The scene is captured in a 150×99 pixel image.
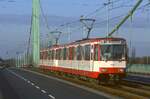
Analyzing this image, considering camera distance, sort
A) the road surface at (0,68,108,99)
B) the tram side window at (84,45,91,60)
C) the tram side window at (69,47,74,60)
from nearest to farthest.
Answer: the road surface at (0,68,108,99), the tram side window at (84,45,91,60), the tram side window at (69,47,74,60)

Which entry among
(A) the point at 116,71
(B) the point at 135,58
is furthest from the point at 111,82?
(B) the point at 135,58

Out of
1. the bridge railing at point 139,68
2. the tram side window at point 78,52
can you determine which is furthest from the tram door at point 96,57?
the bridge railing at point 139,68

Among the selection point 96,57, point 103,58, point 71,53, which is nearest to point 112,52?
point 103,58

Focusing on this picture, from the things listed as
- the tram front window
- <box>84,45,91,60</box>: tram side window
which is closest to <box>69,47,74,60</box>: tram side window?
<box>84,45,91,60</box>: tram side window

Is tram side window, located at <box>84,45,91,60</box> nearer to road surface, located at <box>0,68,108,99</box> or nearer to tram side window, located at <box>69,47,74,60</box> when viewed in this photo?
road surface, located at <box>0,68,108,99</box>

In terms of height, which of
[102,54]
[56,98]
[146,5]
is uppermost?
[146,5]

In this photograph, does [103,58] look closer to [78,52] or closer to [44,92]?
[78,52]

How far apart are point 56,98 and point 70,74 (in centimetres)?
2454

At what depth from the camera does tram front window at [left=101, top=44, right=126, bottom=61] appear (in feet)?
119

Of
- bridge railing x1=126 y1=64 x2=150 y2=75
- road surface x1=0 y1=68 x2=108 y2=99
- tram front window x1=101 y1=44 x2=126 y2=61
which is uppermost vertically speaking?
tram front window x1=101 y1=44 x2=126 y2=61

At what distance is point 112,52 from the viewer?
36.5 metres

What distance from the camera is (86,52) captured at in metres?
39.9

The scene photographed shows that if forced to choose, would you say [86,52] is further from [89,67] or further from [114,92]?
[114,92]

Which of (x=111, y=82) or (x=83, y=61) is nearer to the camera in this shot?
(x=111, y=82)
